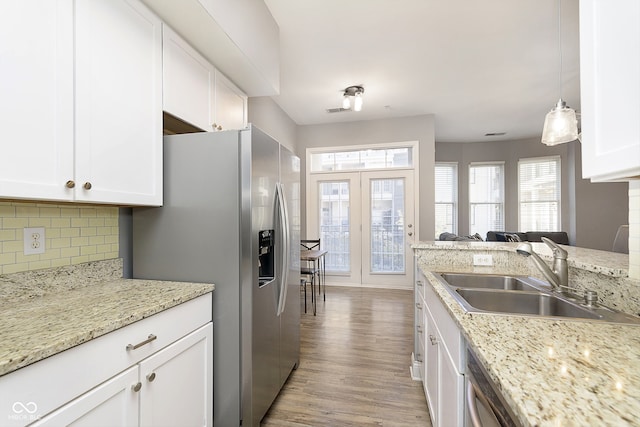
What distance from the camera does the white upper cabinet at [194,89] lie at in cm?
161

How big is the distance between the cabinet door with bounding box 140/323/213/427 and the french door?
3.74m

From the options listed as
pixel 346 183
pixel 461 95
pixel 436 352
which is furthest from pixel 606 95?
pixel 346 183

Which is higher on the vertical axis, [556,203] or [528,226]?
[556,203]

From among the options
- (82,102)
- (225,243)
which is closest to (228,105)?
(82,102)

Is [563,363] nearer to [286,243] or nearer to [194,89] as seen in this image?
[286,243]

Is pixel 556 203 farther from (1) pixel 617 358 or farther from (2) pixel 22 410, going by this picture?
(2) pixel 22 410

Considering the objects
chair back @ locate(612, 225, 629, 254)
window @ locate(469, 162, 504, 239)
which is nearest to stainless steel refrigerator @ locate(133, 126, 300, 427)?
chair back @ locate(612, 225, 629, 254)

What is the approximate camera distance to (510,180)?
20.8ft

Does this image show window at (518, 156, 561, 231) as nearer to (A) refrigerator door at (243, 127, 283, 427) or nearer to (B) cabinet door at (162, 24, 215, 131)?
(A) refrigerator door at (243, 127, 283, 427)

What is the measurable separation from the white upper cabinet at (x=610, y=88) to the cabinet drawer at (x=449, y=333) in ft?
2.21

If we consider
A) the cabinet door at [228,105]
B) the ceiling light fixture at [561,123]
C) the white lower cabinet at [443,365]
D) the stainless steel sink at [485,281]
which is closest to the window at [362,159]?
the ceiling light fixture at [561,123]

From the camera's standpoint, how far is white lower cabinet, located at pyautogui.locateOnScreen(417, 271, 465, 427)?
3.38 feet

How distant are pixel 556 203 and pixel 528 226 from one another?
689 millimetres

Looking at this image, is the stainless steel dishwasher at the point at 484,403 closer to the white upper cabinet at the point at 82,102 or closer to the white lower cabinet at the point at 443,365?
the white lower cabinet at the point at 443,365
